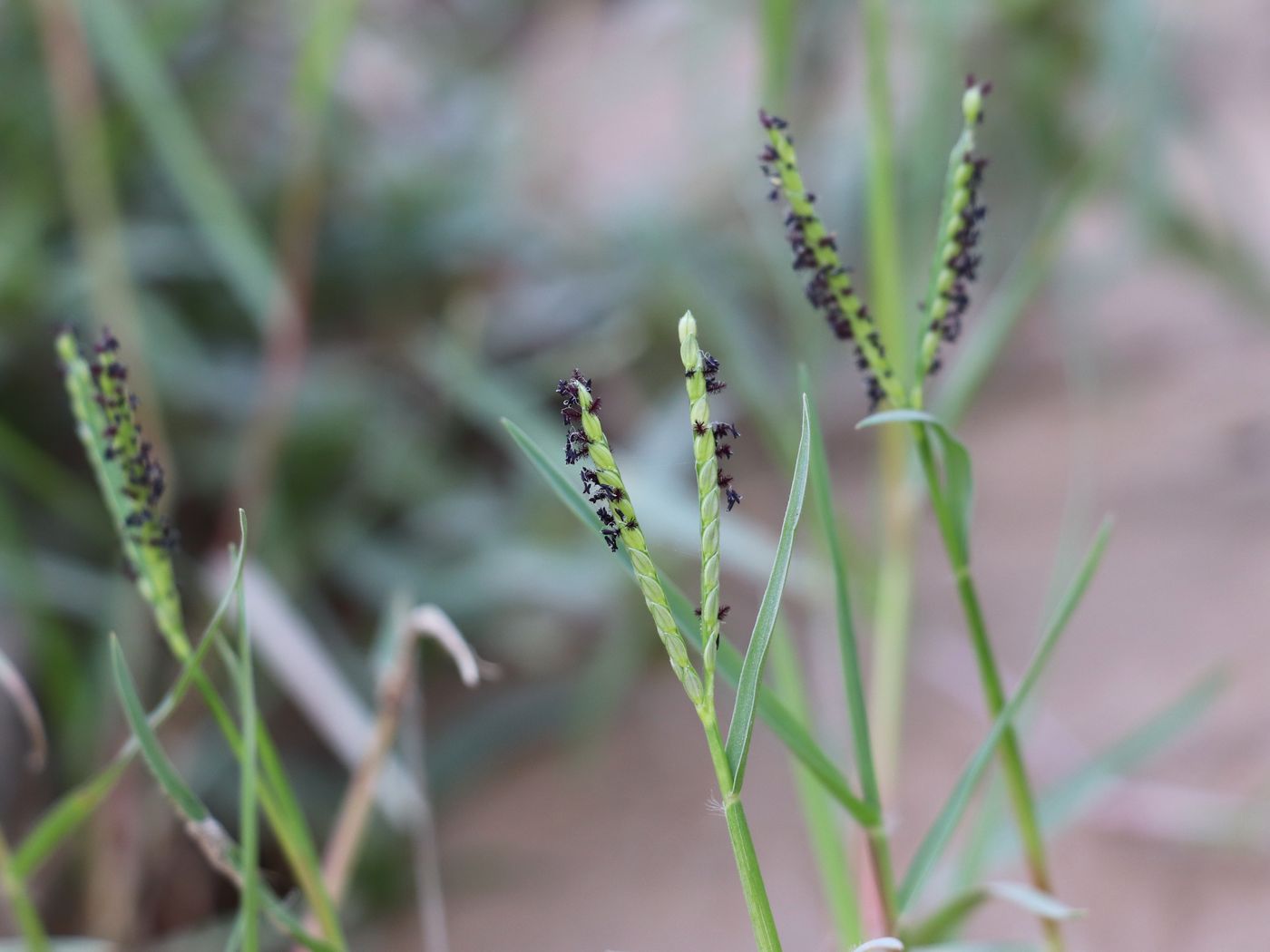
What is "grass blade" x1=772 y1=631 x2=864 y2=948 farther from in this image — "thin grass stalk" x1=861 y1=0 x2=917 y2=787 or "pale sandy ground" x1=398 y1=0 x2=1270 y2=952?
"pale sandy ground" x1=398 y1=0 x2=1270 y2=952

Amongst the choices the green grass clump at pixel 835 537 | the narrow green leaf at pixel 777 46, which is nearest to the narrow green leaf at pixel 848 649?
the green grass clump at pixel 835 537

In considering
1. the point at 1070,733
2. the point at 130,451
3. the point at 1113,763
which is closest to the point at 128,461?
the point at 130,451

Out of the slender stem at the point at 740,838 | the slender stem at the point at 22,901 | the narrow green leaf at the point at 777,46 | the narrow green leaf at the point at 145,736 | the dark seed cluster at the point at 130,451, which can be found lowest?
the slender stem at the point at 740,838

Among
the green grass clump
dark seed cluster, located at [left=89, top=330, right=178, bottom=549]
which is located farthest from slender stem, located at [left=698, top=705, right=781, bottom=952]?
dark seed cluster, located at [left=89, top=330, right=178, bottom=549]

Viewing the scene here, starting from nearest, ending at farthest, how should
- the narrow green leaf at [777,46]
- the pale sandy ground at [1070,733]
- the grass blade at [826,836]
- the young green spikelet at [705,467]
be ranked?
the young green spikelet at [705,467], the grass blade at [826,836], the narrow green leaf at [777,46], the pale sandy ground at [1070,733]

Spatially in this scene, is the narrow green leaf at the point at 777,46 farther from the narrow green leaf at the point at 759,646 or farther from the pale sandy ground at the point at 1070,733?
the narrow green leaf at the point at 759,646

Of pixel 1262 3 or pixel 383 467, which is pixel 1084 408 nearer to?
pixel 383 467
